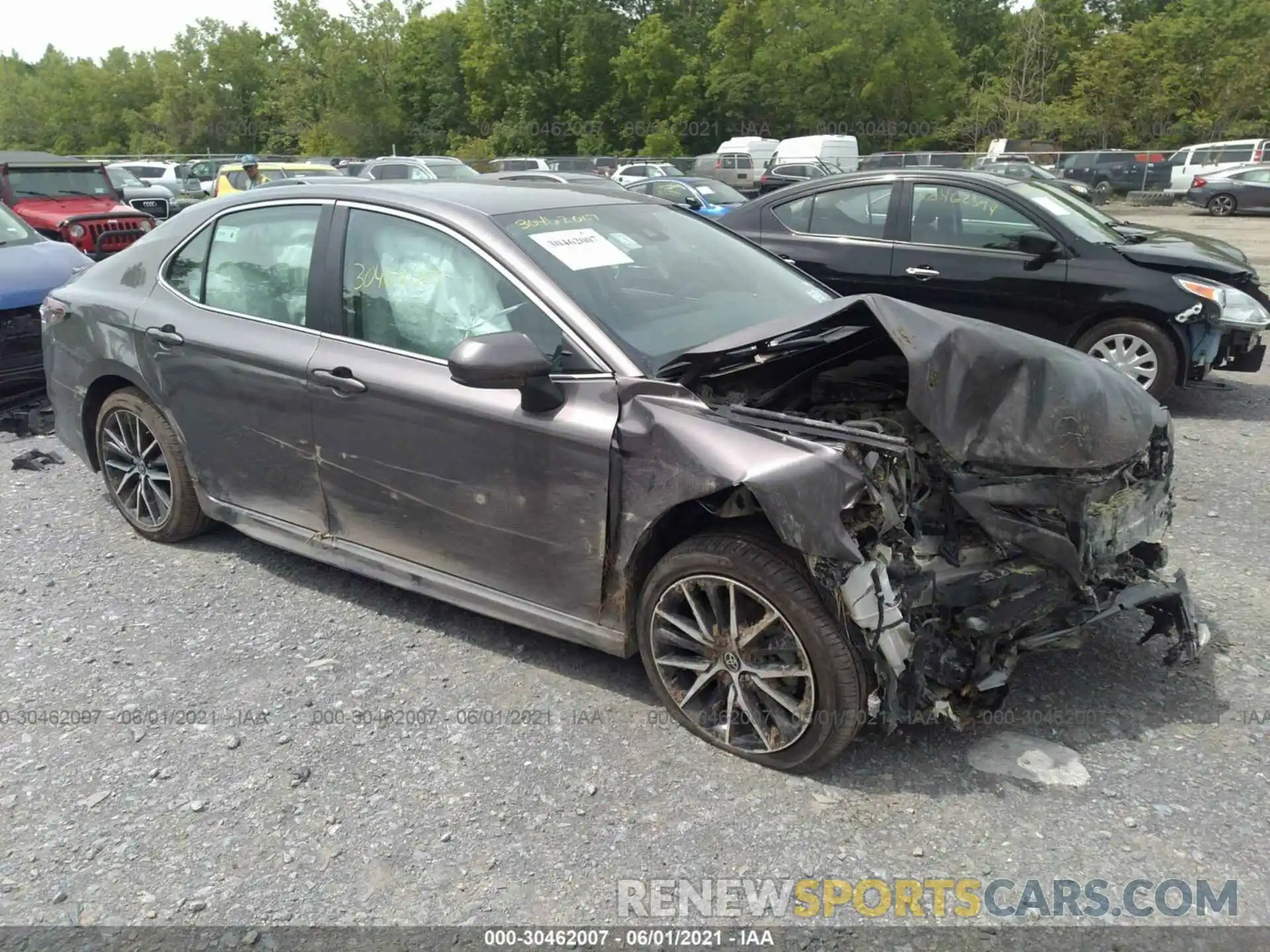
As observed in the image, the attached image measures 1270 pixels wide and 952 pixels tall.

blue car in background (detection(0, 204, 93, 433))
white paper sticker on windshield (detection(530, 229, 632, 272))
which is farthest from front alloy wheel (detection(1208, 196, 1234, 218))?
white paper sticker on windshield (detection(530, 229, 632, 272))

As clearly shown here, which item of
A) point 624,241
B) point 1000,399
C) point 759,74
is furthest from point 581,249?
point 759,74

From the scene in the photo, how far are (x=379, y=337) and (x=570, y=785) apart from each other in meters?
1.81

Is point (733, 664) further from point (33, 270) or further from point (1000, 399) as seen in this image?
point (33, 270)

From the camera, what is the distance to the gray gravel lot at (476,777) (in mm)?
2723

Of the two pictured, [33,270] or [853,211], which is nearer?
[33,270]

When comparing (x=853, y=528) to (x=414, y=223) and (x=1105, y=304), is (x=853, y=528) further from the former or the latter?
(x=1105, y=304)

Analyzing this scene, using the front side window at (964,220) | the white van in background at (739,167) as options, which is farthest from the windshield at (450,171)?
the front side window at (964,220)

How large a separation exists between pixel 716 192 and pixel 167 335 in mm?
15503

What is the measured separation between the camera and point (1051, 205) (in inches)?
287

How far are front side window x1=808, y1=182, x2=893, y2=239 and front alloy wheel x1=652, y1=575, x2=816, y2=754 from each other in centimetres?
516

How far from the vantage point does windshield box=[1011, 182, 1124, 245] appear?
7113 mm

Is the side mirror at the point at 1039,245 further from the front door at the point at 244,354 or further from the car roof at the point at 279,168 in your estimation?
the car roof at the point at 279,168

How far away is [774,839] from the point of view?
284cm

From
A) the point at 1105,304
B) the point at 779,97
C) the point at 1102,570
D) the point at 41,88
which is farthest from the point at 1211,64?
the point at 41,88
